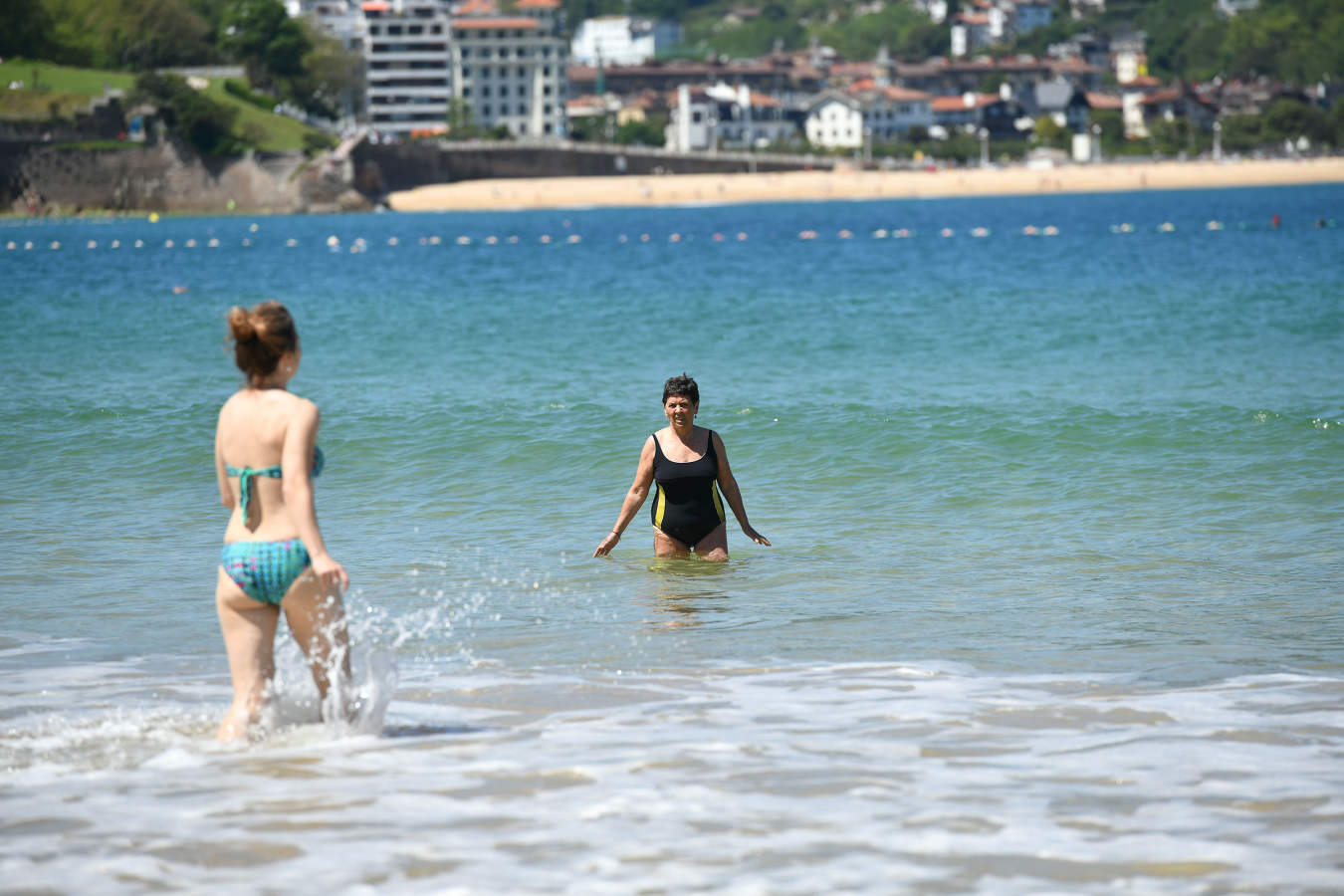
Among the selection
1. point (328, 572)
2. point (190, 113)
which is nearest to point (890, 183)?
point (190, 113)

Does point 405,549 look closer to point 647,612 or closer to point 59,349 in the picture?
point 647,612

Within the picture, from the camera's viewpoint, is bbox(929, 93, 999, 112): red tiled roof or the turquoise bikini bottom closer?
the turquoise bikini bottom

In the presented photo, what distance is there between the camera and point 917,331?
26.8 m

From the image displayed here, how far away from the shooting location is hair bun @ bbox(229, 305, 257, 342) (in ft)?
17.6

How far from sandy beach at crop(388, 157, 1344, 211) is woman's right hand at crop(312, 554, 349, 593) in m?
123

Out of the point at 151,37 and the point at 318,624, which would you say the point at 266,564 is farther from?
the point at 151,37

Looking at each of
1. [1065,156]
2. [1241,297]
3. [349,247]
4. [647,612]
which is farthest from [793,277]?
[1065,156]

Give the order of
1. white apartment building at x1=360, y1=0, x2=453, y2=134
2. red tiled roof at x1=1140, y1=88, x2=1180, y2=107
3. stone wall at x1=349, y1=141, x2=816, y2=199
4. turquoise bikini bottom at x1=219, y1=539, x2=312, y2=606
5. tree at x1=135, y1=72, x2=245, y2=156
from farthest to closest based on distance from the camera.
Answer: red tiled roof at x1=1140, y1=88, x2=1180, y2=107 → white apartment building at x1=360, y1=0, x2=453, y2=134 → stone wall at x1=349, y1=141, x2=816, y2=199 → tree at x1=135, y1=72, x2=245, y2=156 → turquoise bikini bottom at x1=219, y1=539, x2=312, y2=606

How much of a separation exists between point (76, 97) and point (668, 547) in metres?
115

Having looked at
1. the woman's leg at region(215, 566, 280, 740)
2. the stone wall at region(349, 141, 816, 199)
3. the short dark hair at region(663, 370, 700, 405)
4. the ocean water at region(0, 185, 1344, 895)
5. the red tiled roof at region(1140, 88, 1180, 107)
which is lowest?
the ocean water at region(0, 185, 1344, 895)

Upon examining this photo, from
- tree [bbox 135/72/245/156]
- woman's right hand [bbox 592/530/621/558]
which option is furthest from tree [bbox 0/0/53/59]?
woman's right hand [bbox 592/530/621/558]

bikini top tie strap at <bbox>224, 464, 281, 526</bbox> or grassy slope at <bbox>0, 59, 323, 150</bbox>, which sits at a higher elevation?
grassy slope at <bbox>0, 59, 323, 150</bbox>

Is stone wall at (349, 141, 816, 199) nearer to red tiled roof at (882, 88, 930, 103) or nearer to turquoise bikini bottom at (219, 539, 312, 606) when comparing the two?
red tiled roof at (882, 88, 930, 103)

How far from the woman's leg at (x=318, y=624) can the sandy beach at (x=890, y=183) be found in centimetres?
12238
